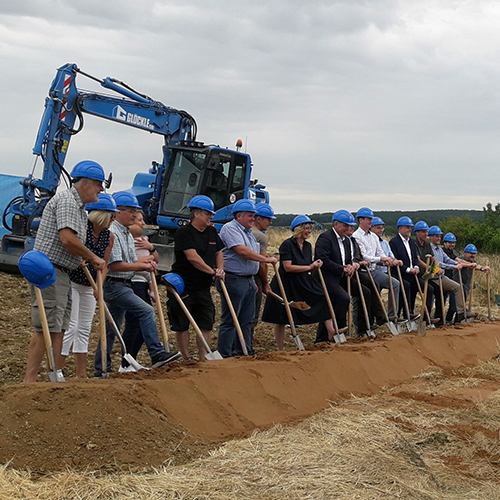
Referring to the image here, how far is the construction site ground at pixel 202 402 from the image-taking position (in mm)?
4645

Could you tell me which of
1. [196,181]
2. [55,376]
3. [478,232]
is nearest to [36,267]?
[55,376]

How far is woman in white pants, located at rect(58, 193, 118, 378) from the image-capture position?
276 inches

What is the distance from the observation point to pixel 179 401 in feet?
18.5

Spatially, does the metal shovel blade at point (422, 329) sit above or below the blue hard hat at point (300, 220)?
below

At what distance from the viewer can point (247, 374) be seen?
6594mm

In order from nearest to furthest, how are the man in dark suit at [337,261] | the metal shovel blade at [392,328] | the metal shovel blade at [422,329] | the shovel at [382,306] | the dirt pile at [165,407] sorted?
the dirt pile at [165,407]
the man in dark suit at [337,261]
the metal shovel blade at [422,329]
the shovel at [382,306]
the metal shovel blade at [392,328]

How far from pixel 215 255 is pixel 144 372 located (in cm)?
232

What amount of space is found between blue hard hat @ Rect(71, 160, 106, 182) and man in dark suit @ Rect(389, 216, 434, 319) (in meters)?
7.49

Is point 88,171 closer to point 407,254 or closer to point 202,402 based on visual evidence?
point 202,402

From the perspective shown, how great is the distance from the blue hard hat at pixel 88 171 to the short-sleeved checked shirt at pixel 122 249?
3.61 feet

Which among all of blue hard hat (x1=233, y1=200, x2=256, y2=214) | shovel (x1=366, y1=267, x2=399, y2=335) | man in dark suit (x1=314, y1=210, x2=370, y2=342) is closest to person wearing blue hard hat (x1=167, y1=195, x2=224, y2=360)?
blue hard hat (x1=233, y1=200, x2=256, y2=214)

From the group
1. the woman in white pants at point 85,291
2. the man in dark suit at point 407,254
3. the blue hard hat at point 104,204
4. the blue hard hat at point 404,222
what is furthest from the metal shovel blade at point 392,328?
the blue hard hat at point 104,204

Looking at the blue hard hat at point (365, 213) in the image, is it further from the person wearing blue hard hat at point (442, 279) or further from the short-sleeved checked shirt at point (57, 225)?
the short-sleeved checked shirt at point (57, 225)

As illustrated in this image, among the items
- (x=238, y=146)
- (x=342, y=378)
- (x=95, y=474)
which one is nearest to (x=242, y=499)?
(x=95, y=474)
